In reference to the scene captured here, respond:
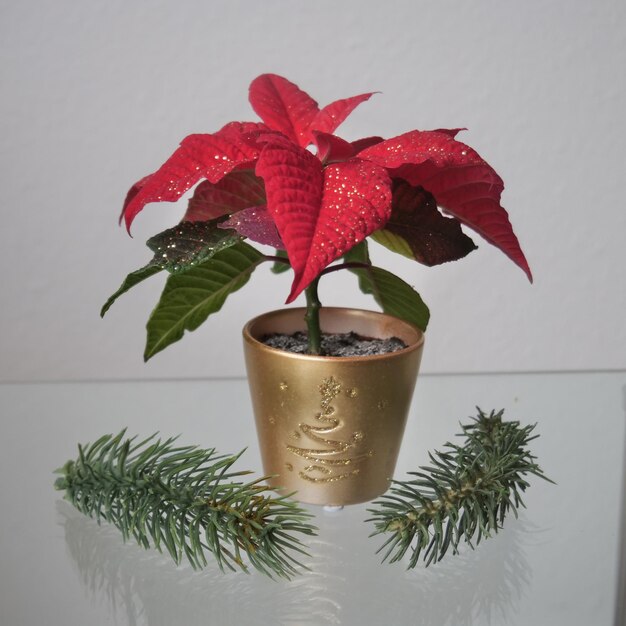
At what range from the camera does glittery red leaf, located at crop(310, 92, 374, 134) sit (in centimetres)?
47

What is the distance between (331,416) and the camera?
45 cm

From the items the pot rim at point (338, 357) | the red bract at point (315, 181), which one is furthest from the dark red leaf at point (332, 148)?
the pot rim at point (338, 357)

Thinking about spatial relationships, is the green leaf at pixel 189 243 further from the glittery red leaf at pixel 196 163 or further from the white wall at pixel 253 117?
the white wall at pixel 253 117

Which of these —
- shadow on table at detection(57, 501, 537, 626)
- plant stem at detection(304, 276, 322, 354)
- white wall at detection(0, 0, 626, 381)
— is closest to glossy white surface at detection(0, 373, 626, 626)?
shadow on table at detection(57, 501, 537, 626)

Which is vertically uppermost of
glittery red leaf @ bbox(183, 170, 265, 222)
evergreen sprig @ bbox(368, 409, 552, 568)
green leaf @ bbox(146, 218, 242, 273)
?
glittery red leaf @ bbox(183, 170, 265, 222)

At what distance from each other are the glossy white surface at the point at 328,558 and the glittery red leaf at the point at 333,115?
23cm

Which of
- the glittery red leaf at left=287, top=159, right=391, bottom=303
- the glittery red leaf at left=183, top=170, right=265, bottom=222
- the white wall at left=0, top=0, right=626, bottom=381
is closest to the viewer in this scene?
the glittery red leaf at left=287, top=159, right=391, bottom=303

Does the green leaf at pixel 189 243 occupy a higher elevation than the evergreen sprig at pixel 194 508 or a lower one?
higher

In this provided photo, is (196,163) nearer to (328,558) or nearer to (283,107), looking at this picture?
(283,107)

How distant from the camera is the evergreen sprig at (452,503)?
424 millimetres

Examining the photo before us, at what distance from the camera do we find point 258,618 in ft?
1.33

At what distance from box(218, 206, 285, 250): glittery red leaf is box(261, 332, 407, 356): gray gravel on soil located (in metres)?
0.09

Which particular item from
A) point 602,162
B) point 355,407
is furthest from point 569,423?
point 602,162

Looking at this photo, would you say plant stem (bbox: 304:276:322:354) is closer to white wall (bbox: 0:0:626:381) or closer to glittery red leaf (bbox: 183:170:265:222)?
glittery red leaf (bbox: 183:170:265:222)
